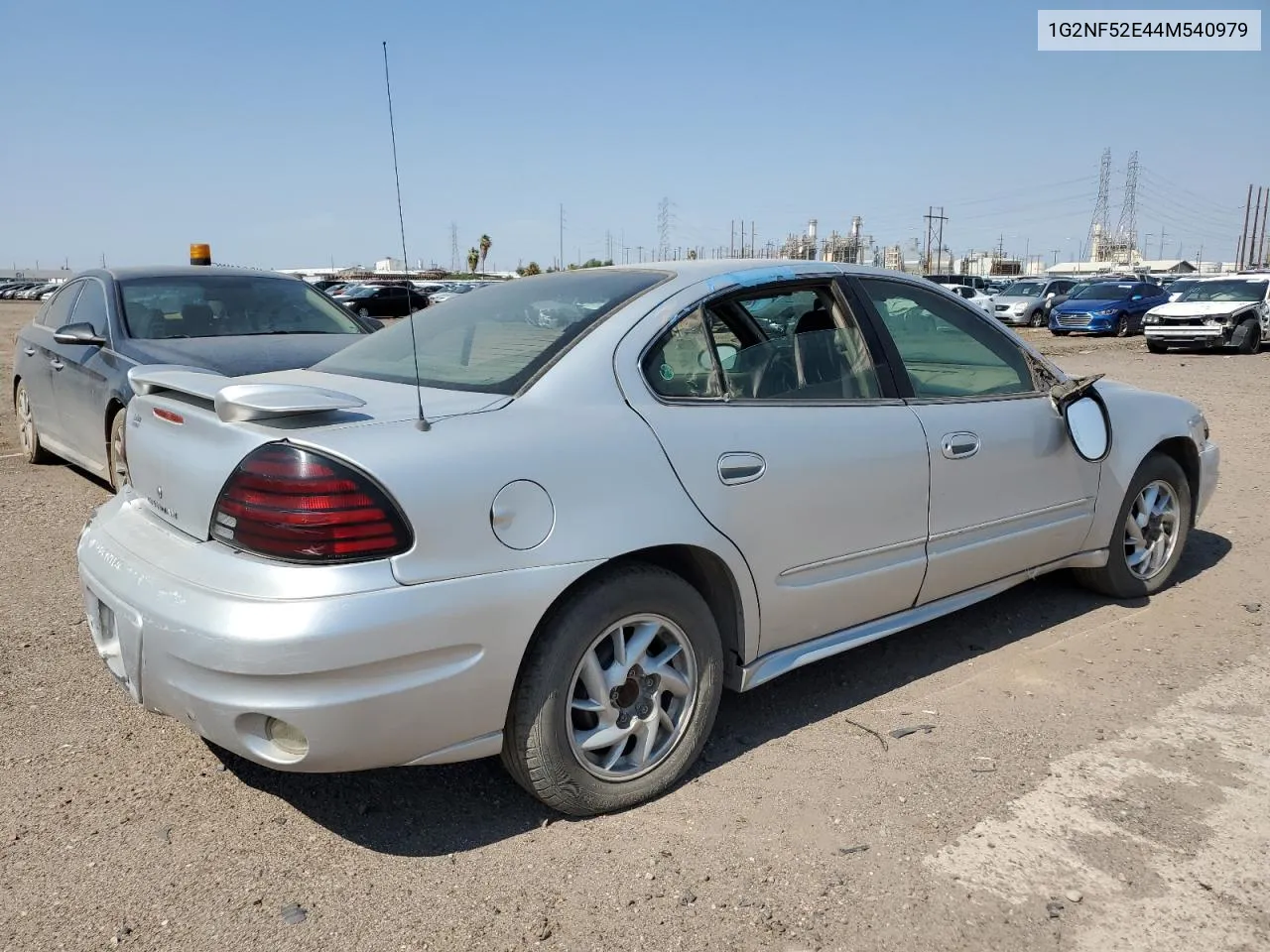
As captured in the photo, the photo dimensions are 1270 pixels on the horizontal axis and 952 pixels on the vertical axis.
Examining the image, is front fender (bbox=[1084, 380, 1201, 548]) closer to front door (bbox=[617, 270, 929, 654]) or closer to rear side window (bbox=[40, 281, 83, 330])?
front door (bbox=[617, 270, 929, 654])

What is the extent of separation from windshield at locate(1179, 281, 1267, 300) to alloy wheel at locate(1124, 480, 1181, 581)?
18.6 m

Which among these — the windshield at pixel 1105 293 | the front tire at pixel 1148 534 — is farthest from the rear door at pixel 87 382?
the windshield at pixel 1105 293

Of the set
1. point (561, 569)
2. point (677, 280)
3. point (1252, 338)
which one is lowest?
point (1252, 338)

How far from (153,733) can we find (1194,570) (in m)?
4.92

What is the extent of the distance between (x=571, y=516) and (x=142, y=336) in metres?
4.49

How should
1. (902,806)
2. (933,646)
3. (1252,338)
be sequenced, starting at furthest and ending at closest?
(1252,338) → (933,646) → (902,806)

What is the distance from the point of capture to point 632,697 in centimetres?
293

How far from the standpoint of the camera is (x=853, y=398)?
3498 mm

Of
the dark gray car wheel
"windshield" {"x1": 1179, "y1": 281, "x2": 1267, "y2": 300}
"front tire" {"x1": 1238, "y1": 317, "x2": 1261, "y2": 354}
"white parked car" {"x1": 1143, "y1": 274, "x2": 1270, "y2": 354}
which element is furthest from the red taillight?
"windshield" {"x1": 1179, "y1": 281, "x2": 1267, "y2": 300}

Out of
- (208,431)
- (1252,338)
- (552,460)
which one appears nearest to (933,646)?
(552,460)

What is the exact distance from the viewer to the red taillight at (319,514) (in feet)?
7.89

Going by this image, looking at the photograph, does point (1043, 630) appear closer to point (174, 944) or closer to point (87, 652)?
point (174, 944)

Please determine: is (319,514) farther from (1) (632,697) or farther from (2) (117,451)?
(2) (117,451)

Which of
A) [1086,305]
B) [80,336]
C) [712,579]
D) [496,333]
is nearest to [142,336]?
[80,336]
